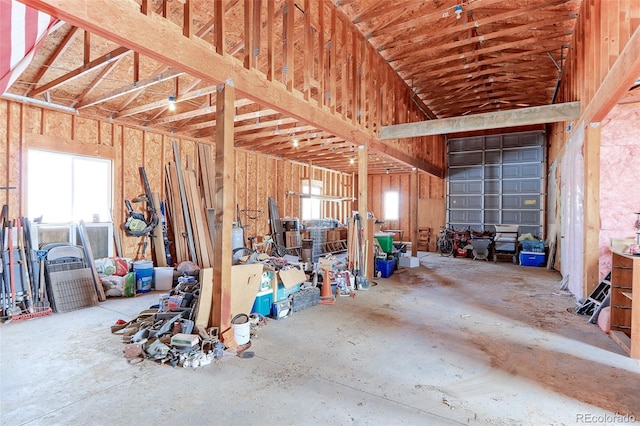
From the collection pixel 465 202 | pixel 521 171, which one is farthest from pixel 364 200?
pixel 521 171

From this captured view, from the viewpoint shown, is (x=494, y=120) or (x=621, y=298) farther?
(x=494, y=120)

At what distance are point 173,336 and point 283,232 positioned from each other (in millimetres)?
6703

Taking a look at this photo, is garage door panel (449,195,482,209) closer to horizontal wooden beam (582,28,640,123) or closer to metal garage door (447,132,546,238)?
→ metal garage door (447,132,546,238)

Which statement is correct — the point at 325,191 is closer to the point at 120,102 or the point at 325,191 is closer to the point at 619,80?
the point at 120,102

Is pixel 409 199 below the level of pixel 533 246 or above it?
above

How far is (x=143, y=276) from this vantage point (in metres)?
5.70

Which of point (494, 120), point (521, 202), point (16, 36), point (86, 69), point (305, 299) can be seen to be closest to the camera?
point (16, 36)

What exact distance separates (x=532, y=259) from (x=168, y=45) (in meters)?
10.2

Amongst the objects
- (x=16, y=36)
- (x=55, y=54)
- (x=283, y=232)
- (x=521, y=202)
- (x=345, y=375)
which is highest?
(x=55, y=54)

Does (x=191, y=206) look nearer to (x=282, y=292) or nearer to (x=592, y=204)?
(x=282, y=292)

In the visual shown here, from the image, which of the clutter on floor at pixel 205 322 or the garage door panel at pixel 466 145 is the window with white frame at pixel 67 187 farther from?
the garage door panel at pixel 466 145

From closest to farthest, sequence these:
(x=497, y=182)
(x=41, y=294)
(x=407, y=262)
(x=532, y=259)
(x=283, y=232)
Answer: (x=41, y=294), (x=407, y=262), (x=532, y=259), (x=283, y=232), (x=497, y=182)

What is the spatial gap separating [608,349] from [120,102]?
826 centimetres

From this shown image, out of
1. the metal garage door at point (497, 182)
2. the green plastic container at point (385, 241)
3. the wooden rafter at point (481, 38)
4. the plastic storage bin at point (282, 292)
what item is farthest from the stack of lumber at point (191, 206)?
the metal garage door at point (497, 182)
